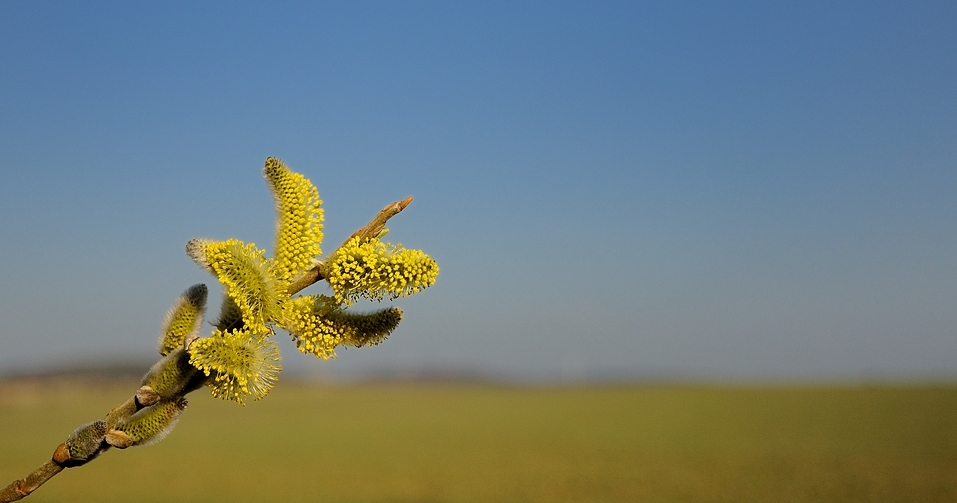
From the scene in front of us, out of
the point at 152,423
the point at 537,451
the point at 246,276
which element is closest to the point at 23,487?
the point at 152,423

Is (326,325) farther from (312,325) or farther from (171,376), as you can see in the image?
(171,376)

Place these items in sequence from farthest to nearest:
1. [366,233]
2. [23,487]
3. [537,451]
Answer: [537,451] → [366,233] → [23,487]

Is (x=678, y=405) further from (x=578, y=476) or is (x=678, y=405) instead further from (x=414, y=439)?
(x=578, y=476)

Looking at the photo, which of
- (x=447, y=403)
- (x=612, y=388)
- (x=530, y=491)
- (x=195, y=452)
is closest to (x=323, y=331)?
(x=530, y=491)

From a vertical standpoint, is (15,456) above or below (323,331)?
below

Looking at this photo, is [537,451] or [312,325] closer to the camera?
[312,325]

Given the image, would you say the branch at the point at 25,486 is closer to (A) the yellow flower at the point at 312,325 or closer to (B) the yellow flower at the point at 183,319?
(B) the yellow flower at the point at 183,319

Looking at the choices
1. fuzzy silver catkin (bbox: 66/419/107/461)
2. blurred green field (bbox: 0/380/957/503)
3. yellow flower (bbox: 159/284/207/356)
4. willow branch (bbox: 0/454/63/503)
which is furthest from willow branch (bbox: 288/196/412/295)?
blurred green field (bbox: 0/380/957/503)
